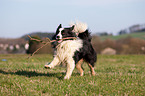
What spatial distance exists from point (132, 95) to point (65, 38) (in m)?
2.46

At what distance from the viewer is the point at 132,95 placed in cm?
409

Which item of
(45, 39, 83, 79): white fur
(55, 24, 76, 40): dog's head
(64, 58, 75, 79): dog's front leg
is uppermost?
(55, 24, 76, 40): dog's head

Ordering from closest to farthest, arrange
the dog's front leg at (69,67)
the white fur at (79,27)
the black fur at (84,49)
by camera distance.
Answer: the dog's front leg at (69,67), the black fur at (84,49), the white fur at (79,27)

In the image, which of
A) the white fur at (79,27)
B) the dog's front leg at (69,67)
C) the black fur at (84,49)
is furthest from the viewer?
the white fur at (79,27)

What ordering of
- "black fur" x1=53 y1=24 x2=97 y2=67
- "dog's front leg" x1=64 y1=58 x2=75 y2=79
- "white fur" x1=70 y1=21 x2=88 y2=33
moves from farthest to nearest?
1. "white fur" x1=70 y1=21 x2=88 y2=33
2. "black fur" x1=53 y1=24 x2=97 y2=67
3. "dog's front leg" x1=64 y1=58 x2=75 y2=79

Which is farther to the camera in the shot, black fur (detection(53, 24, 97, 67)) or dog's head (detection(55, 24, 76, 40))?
black fur (detection(53, 24, 97, 67))

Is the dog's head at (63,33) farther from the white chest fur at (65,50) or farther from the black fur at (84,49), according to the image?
the white chest fur at (65,50)

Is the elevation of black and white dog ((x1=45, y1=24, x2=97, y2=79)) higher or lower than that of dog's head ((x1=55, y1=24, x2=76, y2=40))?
lower

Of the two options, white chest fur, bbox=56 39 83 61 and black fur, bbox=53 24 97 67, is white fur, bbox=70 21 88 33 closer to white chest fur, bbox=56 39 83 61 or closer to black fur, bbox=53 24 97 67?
black fur, bbox=53 24 97 67

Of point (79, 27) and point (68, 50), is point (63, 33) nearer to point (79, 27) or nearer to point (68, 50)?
point (68, 50)

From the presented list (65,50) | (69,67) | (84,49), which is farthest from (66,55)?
(84,49)

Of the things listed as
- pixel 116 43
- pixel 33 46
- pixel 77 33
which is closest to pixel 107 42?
pixel 116 43

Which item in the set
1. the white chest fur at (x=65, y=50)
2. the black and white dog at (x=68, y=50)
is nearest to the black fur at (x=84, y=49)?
the black and white dog at (x=68, y=50)

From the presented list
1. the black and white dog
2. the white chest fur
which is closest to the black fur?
the black and white dog
